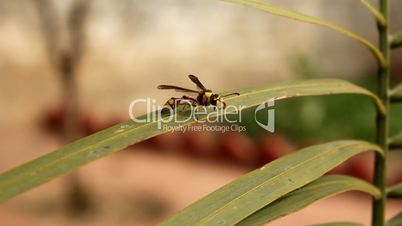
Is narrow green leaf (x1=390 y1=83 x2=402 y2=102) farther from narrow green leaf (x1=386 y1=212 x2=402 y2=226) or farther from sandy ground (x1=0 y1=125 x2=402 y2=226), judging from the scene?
sandy ground (x1=0 y1=125 x2=402 y2=226)

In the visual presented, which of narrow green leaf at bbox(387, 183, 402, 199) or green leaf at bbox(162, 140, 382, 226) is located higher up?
green leaf at bbox(162, 140, 382, 226)

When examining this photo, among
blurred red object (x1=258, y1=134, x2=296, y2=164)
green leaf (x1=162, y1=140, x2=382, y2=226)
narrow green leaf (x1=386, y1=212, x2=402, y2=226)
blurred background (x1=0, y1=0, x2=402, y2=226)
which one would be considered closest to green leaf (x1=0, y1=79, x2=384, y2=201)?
green leaf (x1=162, y1=140, x2=382, y2=226)

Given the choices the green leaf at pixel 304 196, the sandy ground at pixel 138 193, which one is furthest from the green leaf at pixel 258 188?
the sandy ground at pixel 138 193

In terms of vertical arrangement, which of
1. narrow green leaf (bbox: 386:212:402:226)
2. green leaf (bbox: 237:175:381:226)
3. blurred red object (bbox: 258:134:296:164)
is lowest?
blurred red object (bbox: 258:134:296:164)

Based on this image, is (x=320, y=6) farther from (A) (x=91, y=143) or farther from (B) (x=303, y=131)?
(A) (x=91, y=143)

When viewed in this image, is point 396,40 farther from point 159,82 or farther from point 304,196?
point 159,82

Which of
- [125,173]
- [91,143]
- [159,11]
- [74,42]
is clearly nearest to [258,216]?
[91,143]
